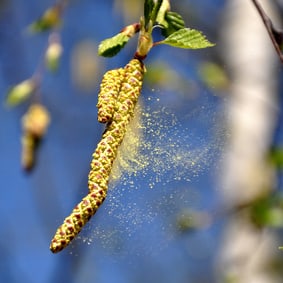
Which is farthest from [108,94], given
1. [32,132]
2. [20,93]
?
[20,93]

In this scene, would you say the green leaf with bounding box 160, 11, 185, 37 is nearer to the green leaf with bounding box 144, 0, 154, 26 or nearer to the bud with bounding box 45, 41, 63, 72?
the green leaf with bounding box 144, 0, 154, 26

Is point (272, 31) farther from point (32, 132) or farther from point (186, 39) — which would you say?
point (32, 132)

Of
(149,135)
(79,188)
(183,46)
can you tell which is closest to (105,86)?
(183,46)

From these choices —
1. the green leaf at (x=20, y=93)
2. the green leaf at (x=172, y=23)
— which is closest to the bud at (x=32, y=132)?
the green leaf at (x=20, y=93)

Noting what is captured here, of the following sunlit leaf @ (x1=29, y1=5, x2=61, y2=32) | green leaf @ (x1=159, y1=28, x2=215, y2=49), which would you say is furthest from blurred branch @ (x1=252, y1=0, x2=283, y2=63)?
sunlit leaf @ (x1=29, y1=5, x2=61, y2=32)

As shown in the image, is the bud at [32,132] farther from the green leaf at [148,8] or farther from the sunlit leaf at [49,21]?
the green leaf at [148,8]

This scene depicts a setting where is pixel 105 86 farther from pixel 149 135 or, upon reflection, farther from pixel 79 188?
pixel 79 188
